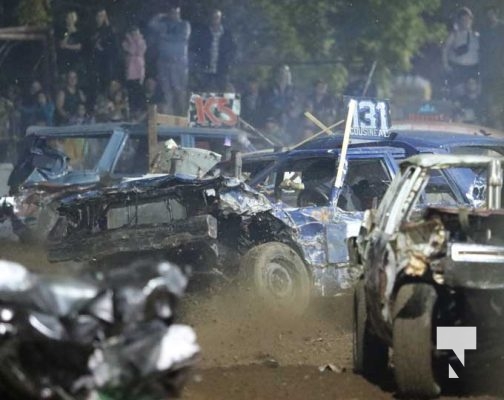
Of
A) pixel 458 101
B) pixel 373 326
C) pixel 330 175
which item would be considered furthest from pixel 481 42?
pixel 373 326

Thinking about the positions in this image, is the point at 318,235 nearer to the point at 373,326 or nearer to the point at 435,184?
the point at 435,184

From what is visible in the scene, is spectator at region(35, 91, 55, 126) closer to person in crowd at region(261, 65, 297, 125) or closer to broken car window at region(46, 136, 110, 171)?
broken car window at region(46, 136, 110, 171)

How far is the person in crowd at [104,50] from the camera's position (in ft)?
66.6

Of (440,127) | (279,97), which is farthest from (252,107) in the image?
(440,127)

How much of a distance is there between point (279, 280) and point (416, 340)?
161 inches

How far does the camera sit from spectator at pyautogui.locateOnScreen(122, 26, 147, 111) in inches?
787

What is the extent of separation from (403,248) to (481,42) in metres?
14.9

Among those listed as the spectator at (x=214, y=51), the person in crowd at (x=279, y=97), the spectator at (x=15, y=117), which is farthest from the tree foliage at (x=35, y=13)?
the person in crowd at (x=279, y=97)

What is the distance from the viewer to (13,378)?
4020 millimetres

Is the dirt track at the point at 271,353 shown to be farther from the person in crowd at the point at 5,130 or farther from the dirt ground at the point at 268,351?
the person in crowd at the point at 5,130

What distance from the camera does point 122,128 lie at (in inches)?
579

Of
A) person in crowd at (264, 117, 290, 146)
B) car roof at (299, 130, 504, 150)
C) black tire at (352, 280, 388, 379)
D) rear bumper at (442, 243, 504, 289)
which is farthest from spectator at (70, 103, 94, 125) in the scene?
rear bumper at (442, 243, 504, 289)

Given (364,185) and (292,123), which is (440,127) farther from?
(364,185)

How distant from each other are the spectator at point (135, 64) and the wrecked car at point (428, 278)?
12750mm
